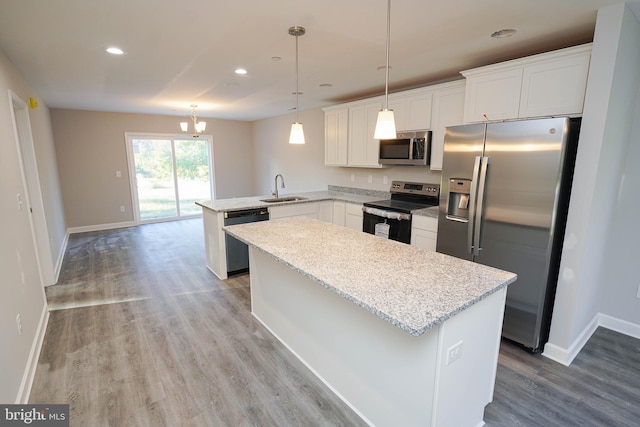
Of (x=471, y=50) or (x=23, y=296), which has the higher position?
(x=471, y=50)

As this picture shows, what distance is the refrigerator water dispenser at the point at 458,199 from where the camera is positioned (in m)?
2.72

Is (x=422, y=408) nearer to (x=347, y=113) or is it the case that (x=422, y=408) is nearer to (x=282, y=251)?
(x=282, y=251)

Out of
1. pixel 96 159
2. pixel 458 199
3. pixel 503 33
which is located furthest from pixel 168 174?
pixel 503 33

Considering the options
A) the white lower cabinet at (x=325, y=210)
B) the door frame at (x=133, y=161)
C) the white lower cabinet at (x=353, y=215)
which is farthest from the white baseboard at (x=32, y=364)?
the door frame at (x=133, y=161)

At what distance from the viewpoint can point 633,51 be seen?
2.23 m

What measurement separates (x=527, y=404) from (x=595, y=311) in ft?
4.99

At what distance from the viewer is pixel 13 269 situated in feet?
7.12

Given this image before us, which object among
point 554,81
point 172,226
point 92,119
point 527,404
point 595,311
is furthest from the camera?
point 172,226

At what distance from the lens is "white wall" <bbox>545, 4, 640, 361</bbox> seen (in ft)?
6.75

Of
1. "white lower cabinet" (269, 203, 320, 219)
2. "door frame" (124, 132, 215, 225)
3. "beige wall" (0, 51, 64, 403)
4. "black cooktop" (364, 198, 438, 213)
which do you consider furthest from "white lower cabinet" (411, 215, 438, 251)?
"door frame" (124, 132, 215, 225)

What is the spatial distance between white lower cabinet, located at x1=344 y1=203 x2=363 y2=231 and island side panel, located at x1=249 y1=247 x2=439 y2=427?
1901mm

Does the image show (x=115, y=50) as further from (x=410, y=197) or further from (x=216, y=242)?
(x=410, y=197)

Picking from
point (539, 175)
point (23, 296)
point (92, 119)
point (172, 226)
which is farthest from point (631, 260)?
point (92, 119)

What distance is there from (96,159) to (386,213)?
6.00m
